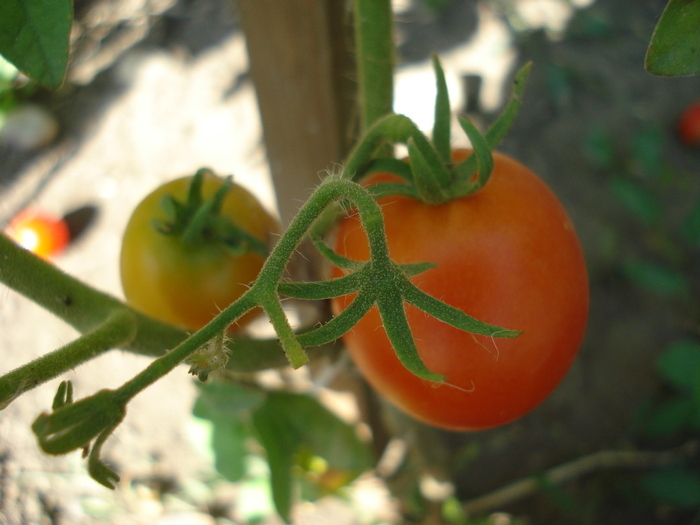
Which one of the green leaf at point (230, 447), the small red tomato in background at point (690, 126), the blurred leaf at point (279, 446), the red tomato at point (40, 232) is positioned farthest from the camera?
the small red tomato in background at point (690, 126)

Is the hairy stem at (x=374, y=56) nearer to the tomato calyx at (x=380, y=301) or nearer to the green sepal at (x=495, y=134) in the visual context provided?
the green sepal at (x=495, y=134)

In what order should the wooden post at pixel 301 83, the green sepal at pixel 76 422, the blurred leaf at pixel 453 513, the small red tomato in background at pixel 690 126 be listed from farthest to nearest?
the small red tomato in background at pixel 690 126 → the blurred leaf at pixel 453 513 → the wooden post at pixel 301 83 → the green sepal at pixel 76 422

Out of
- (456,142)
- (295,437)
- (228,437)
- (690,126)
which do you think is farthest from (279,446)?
(690,126)

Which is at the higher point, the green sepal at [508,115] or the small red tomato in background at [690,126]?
the green sepal at [508,115]

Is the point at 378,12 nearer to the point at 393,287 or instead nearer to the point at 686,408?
the point at 393,287

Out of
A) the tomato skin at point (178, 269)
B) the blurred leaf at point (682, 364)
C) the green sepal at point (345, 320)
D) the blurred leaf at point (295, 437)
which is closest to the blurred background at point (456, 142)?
the blurred leaf at point (682, 364)

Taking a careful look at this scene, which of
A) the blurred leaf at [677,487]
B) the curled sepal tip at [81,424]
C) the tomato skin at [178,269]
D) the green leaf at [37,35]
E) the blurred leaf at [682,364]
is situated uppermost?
the green leaf at [37,35]
